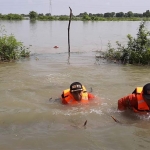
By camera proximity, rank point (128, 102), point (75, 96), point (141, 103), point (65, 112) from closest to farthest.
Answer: point (141, 103), point (128, 102), point (75, 96), point (65, 112)

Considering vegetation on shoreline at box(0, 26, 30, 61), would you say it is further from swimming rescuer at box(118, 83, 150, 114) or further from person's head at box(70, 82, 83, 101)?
swimming rescuer at box(118, 83, 150, 114)

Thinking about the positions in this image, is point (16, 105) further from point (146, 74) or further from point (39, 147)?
point (146, 74)

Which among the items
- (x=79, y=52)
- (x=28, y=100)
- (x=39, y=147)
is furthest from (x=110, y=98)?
(x=79, y=52)

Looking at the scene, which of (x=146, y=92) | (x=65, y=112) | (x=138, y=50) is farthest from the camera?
(x=138, y=50)

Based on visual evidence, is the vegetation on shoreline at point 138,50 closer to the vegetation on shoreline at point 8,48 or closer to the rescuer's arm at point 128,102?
the vegetation on shoreline at point 8,48

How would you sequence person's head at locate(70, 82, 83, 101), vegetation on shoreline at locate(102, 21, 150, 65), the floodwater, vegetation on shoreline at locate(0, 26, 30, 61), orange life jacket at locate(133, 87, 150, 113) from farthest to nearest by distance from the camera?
vegetation on shoreline at locate(0, 26, 30, 61) < vegetation on shoreline at locate(102, 21, 150, 65) < person's head at locate(70, 82, 83, 101) < orange life jacket at locate(133, 87, 150, 113) < the floodwater

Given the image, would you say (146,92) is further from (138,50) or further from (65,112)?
(138,50)

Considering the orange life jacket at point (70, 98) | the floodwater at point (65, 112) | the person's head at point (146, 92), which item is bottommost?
the floodwater at point (65, 112)

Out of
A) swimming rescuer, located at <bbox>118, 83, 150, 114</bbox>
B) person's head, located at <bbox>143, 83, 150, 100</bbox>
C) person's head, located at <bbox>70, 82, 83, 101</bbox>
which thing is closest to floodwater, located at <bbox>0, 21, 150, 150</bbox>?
swimming rescuer, located at <bbox>118, 83, 150, 114</bbox>

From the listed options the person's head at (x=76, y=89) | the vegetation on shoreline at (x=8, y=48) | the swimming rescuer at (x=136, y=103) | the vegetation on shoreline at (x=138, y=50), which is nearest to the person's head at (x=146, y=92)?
the swimming rescuer at (x=136, y=103)

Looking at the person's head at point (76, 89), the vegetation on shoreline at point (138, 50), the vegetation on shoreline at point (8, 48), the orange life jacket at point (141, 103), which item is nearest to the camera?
the orange life jacket at point (141, 103)

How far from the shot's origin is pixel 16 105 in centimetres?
670

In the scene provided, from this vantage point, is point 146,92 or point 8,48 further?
point 8,48

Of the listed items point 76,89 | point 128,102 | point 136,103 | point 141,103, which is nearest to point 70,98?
point 76,89
